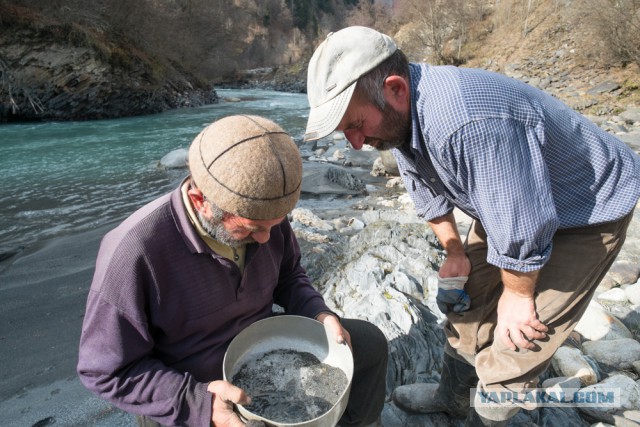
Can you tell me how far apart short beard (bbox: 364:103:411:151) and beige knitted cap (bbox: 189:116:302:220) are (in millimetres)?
397

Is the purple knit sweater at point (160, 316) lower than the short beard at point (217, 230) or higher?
lower

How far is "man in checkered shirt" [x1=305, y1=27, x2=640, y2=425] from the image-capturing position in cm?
141

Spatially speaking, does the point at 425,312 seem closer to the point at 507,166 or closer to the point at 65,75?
the point at 507,166

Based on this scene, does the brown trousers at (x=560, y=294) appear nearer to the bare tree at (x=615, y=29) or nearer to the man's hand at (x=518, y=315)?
the man's hand at (x=518, y=315)

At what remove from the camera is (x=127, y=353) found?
1435mm

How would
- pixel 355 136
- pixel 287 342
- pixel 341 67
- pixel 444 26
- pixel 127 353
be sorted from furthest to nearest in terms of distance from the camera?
pixel 444 26
pixel 287 342
pixel 355 136
pixel 341 67
pixel 127 353

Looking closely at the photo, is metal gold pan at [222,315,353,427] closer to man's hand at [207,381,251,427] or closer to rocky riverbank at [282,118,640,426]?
man's hand at [207,381,251,427]

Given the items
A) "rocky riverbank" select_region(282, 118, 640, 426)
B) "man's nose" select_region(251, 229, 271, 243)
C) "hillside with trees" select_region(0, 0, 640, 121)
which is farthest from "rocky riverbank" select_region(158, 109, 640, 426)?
"hillside with trees" select_region(0, 0, 640, 121)

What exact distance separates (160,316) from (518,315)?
135 centimetres

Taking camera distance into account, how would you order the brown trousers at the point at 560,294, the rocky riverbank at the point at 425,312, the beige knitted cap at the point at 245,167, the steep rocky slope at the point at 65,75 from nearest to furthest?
the beige knitted cap at the point at 245,167
the brown trousers at the point at 560,294
the rocky riverbank at the point at 425,312
the steep rocky slope at the point at 65,75

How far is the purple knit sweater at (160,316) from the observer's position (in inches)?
55.6

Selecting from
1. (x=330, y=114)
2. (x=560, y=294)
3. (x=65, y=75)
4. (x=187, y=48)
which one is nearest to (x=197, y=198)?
(x=330, y=114)

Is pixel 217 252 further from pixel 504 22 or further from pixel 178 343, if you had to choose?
pixel 504 22

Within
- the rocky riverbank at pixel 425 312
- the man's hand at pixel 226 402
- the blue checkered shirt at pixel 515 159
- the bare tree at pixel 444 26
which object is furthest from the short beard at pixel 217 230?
the bare tree at pixel 444 26
